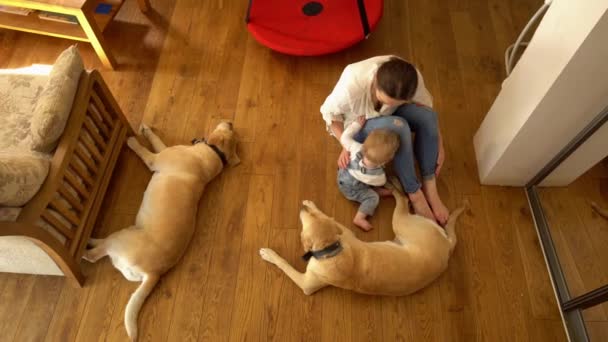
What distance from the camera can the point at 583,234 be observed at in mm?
1708

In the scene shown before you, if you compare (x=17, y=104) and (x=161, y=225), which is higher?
(x=17, y=104)

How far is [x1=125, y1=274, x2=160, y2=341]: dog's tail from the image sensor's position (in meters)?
1.43

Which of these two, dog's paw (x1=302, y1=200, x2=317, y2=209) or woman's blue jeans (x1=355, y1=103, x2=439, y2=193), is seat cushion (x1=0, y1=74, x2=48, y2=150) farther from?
woman's blue jeans (x1=355, y1=103, x2=439, y2=193)

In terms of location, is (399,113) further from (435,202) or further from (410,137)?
(435,202)

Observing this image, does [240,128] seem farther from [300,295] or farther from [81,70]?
[300,295]

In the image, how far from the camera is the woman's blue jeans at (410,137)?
58.4 inches

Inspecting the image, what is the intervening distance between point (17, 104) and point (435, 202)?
1.75m

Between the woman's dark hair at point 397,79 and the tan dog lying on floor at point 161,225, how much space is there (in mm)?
806

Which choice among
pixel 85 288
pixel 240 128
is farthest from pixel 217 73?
pixel 85 288

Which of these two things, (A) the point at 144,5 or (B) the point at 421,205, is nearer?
(B) the point at 421,205

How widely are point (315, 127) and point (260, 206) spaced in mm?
502

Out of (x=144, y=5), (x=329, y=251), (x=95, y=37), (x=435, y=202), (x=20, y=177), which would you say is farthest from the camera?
(x=144, y=5)

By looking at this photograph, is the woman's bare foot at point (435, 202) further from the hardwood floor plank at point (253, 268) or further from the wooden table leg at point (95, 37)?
the wooden table leg at point (95, 37)

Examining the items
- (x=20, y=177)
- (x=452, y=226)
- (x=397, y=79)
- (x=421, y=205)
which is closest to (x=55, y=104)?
(x=20, y=177)
